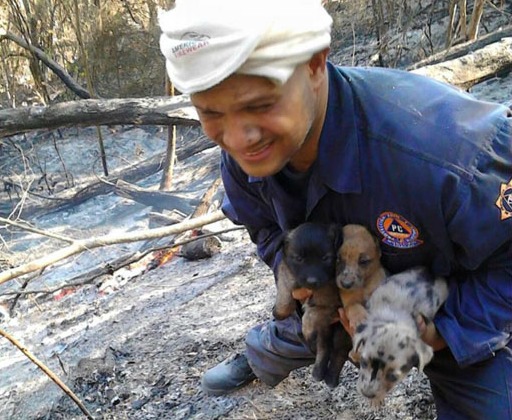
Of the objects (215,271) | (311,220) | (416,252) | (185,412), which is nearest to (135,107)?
(215,271)

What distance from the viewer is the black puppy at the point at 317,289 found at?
2100 millimetres

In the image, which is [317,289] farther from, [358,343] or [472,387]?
[472,387]

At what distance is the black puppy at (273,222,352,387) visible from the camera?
2100mm

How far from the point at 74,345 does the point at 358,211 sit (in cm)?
276

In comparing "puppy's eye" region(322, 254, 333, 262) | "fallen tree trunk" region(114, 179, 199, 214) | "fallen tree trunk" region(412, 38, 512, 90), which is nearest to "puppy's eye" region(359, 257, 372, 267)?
"puppy's eye" region(322, 254, 333, 262)

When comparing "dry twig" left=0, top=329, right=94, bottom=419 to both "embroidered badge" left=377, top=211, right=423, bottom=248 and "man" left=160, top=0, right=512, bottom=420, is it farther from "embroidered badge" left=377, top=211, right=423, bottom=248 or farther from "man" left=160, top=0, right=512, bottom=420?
"embroidered badge" left=377, top=211, right=423, bottom=248

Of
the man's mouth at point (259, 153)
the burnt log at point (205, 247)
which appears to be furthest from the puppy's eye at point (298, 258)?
the burnt log at point (205, 247)

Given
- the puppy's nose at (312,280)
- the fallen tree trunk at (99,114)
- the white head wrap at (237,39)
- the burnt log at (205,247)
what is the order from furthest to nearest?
1. the burnt log at (205,247)
2. the fallen tree trunk at (99,114)
3. the puppy's nose at (312,280)
4. the white head wrap at (237,39)

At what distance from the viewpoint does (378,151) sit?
1.88 meters

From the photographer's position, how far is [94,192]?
827cm

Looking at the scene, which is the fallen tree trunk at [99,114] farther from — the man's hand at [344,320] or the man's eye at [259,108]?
the man's eye at [259,108]

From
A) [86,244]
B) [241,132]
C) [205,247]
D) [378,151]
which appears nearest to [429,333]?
[378,151]

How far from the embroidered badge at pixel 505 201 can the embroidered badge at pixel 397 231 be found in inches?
9.4

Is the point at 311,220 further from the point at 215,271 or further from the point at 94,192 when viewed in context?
the point at 94,192
